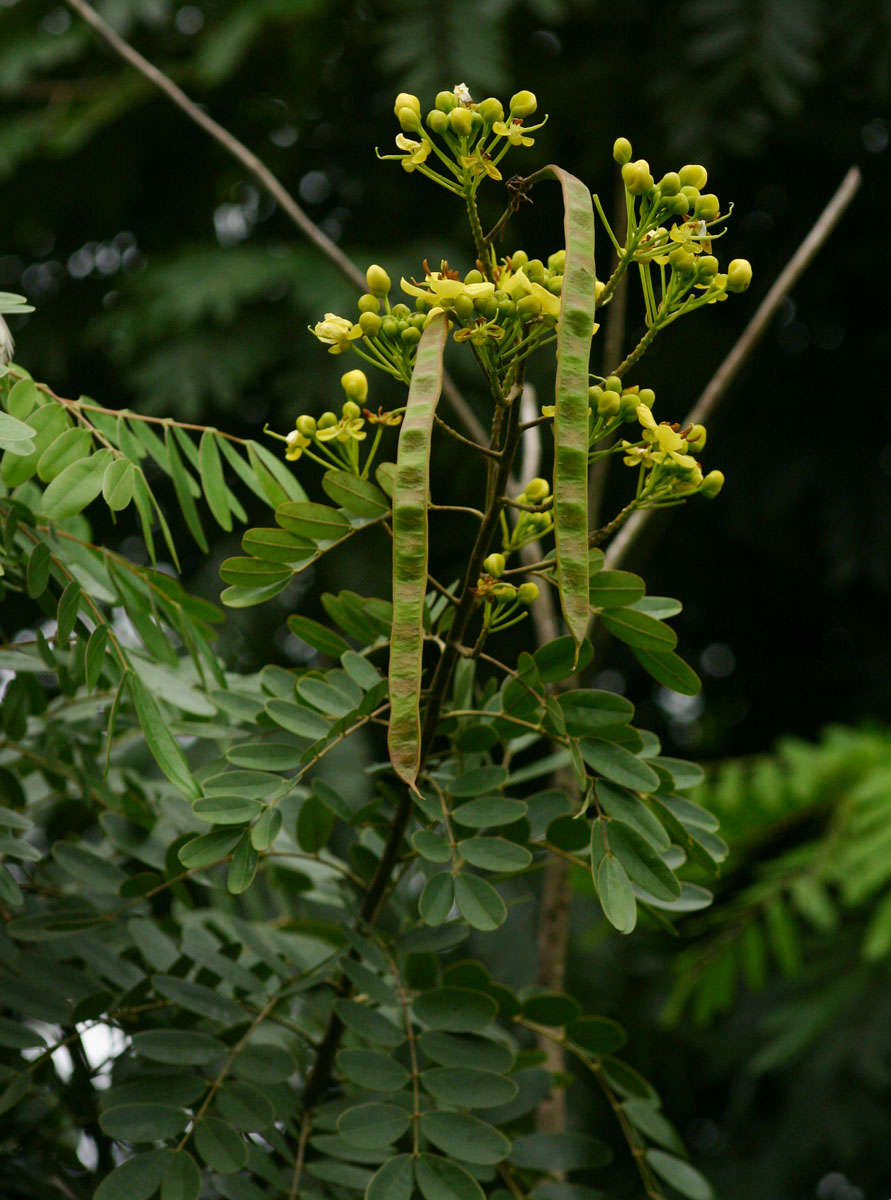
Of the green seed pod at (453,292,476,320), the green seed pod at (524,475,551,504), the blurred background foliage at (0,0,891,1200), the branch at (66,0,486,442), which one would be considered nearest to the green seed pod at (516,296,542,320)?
the green seed pod at (453,292,476,320)

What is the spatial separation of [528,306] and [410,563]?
0.39ft

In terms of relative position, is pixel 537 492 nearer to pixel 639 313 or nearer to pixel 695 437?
pixel 695 437

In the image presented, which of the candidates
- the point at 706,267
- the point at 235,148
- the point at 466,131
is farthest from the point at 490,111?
the point at 235,148

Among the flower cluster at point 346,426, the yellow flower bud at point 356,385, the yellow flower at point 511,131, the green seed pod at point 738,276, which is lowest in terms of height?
the flower cluster at point 346,426

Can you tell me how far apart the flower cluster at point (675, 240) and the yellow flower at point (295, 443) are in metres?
0.16

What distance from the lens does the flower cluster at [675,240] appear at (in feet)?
1.65

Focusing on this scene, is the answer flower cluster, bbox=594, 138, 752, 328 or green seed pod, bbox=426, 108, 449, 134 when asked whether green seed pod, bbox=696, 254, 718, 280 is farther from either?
green seed pod, bbox=426, 108, 449, 134

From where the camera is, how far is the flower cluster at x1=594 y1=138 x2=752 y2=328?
502 mm

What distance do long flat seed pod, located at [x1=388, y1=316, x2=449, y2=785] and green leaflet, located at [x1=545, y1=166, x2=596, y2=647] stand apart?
0.05m

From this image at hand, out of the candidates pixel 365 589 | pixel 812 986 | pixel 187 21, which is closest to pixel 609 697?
pixel 365 589

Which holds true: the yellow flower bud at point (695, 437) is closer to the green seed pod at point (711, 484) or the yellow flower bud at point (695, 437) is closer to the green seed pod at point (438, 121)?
the green seed pod at point (711, 484)

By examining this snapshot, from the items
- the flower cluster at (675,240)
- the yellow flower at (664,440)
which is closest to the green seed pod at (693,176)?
the flower cluster at (675,240)

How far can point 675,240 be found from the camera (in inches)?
20.2

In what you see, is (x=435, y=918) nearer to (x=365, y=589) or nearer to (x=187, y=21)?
(x=365, y=589)
